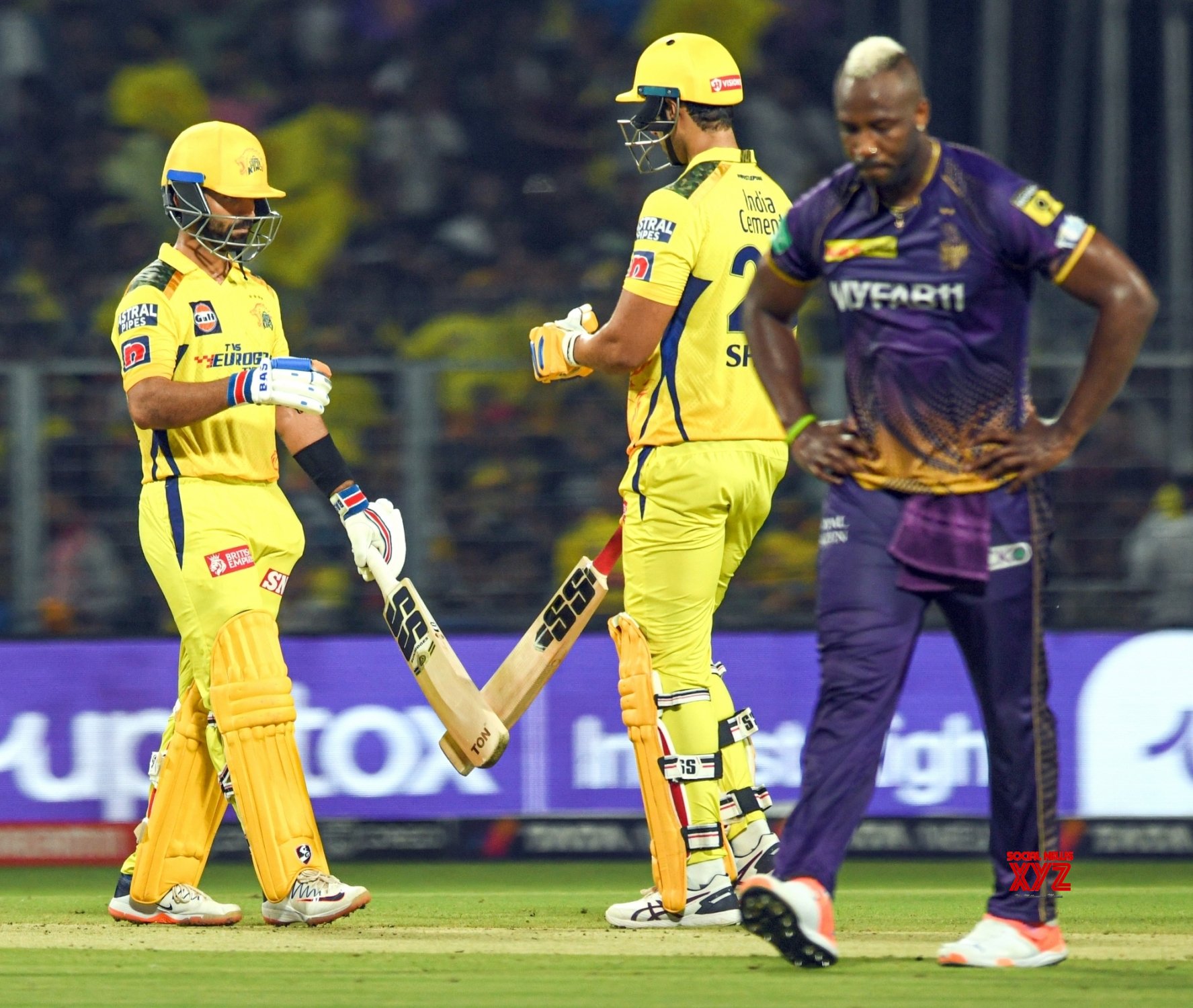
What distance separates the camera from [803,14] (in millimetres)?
11914

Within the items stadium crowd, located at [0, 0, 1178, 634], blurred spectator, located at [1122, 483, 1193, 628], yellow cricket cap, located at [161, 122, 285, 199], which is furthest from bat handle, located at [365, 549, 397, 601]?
blurred spectator, located at [1122, 483, 1193, 628]

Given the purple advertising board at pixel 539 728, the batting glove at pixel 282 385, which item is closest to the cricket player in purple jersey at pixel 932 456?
the batting glove at pixel 282 385

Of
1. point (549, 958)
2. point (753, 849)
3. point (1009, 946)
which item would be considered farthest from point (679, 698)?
point (1009, 946)

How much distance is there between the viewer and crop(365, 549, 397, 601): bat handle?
17.7ft

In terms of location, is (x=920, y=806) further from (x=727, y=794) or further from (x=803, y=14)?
(x=803, y=14)

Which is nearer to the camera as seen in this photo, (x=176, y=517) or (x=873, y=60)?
(x=873, y=60)

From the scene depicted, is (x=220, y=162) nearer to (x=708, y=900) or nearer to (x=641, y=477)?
(x=641, y=477)

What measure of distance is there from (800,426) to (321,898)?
1.90 metres

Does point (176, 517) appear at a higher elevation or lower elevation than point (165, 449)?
lower

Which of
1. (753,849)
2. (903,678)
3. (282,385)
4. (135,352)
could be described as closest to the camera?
(903,678)

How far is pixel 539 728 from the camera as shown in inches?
303

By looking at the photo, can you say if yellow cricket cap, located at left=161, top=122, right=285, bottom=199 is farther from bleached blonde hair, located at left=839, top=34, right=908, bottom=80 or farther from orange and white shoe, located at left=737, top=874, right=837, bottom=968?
orange and white shoe, located at left=737, top=874, right=837, bottom=968

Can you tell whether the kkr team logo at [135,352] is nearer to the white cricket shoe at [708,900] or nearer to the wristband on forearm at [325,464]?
the wristband on forearm at [325,464]

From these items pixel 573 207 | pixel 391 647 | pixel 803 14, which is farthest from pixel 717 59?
pixel 803 14
